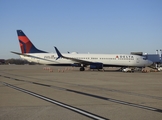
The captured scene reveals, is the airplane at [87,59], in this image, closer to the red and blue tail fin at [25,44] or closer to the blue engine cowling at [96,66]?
the blue engine cowling at [96,66]

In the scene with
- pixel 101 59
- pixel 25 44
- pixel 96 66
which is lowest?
pixel 96 66

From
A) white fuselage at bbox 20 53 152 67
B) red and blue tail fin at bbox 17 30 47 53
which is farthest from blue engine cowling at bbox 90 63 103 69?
red and blue tail fin at bbox 17 30 47 53

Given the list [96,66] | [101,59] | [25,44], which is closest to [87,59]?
[101,59]

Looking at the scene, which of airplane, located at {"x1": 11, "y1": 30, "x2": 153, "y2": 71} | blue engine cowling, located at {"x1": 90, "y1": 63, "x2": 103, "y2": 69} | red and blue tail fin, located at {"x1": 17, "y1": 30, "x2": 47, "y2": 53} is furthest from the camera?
red and blue tail fin, located at {"x1": 17, "y1": 30, "x2": 47, "y2": 53}

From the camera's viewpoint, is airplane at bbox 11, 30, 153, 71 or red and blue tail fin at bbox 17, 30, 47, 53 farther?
red and blue tail fin at bbox 17, 30, 47, 53

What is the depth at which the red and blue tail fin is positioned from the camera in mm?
52969

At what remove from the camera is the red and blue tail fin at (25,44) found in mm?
52969

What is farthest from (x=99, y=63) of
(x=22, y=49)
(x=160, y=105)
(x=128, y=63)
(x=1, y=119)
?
(x=1, y=119)

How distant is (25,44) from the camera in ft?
174

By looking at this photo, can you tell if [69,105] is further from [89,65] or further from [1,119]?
[89,65]

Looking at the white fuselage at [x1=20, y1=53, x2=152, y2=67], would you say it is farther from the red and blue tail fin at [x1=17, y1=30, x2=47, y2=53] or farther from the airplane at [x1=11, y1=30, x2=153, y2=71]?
the red and blue tail fin at [x1=17, y1=30, x2=47, y2=53]

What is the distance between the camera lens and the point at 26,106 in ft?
33.2

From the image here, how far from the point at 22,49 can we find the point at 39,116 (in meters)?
46.4

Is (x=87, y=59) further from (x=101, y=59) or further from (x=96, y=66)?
(x=96, y=66)
